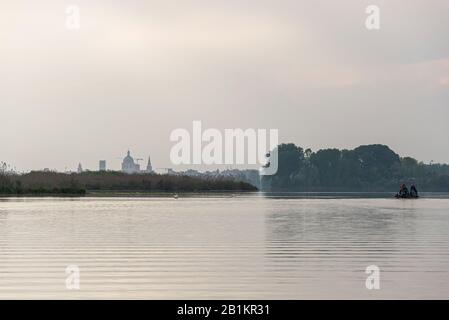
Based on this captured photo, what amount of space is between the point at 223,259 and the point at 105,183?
50721 mm

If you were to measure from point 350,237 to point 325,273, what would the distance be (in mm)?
6441

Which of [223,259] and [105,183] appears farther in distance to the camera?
[105,183]

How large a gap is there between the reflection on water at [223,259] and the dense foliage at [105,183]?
31.8 meters

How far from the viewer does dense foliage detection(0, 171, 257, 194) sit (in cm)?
5462

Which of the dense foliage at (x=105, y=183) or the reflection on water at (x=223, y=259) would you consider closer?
the reflection on water at (x=223, y=259)

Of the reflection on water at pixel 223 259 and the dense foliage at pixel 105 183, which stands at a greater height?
the dense foliage at pixel 105 183

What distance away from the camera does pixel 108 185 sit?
210ft

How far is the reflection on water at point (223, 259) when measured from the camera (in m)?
10.5

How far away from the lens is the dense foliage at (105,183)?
54.6 metres

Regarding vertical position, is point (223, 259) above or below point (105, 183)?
below

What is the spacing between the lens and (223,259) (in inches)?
548

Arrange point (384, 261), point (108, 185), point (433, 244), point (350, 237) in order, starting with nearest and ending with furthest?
point (384, 261) < point (433, 244) < point (350, 237) < point (108, 185)

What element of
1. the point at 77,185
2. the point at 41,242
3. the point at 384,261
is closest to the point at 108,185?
the point at 77,185
